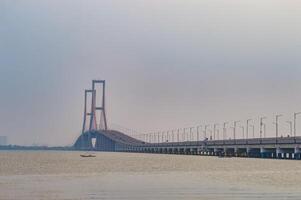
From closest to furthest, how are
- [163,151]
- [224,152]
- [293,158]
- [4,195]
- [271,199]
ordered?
[271,199], [4,195], [293,158], [224,152], [163,151]

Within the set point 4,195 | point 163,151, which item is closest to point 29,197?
point 4,195

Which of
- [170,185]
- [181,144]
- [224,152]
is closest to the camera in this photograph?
[170,185]

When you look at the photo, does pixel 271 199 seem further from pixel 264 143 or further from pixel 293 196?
pixel 264 143

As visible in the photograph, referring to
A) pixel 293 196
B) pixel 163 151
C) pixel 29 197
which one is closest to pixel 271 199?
pixel 293 196

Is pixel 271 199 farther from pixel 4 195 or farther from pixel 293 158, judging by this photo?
pixel 293 158

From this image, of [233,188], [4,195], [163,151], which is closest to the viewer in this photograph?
[4,195]

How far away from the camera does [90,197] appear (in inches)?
1320

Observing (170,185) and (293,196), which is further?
(170,185)

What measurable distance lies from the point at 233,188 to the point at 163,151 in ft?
515

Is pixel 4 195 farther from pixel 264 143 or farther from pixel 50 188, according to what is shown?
pixel 264 143

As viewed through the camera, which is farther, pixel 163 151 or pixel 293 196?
pixel 163 151

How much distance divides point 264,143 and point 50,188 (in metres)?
87.1

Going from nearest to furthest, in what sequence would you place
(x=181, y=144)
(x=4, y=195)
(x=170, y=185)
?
(x=4, y=195) → (x=170, y=185) → (x=181, y=144)

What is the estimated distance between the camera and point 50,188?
4000cm
